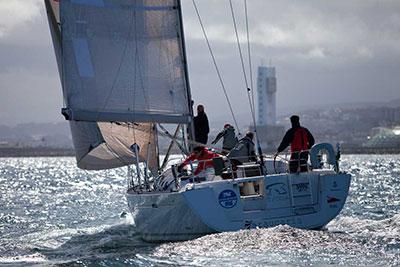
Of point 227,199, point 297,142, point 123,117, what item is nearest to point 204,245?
point 227,199

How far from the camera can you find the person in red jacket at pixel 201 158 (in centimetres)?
1780

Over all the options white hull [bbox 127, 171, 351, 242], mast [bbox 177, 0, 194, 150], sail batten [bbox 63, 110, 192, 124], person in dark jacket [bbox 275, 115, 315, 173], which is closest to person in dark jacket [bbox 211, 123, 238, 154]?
mast [bbox 177, 0, 194, 150]

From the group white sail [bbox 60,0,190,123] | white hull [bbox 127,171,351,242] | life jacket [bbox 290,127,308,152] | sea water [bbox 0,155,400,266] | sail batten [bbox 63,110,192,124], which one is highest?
white sail [bbox 60,0,190,123]

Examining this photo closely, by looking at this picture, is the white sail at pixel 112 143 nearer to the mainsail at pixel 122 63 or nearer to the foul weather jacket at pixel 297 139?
the mainsail at pixel 122 63

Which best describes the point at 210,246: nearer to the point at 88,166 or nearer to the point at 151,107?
the point at 151,107

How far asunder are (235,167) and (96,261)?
11.9 feet

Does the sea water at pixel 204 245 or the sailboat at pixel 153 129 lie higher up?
the sailboat at pixel 153 129

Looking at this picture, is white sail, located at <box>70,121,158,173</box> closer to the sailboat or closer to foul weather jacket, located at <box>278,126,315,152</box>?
the sailboat

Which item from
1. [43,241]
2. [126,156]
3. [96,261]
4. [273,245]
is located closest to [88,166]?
[126,156]

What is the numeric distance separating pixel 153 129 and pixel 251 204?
13.1ft

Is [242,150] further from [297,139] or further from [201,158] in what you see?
[297,139]

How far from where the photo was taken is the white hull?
53.7 feet

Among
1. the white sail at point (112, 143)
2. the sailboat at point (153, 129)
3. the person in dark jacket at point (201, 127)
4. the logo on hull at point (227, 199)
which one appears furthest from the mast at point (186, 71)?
the logo on hull at point (227, 199)

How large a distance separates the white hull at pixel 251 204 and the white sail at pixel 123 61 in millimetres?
2161
